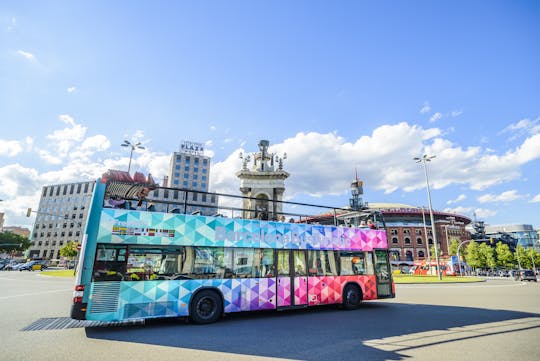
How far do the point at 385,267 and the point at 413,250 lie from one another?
266 feet

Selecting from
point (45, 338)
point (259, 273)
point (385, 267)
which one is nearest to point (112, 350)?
point (45, 338)

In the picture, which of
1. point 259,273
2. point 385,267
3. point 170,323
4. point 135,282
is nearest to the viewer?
point 135,282

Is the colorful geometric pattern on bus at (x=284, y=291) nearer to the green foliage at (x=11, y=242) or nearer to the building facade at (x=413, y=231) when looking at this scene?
the building facade at (x=413, y=231)

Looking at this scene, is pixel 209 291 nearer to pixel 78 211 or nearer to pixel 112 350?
pixel 112 350

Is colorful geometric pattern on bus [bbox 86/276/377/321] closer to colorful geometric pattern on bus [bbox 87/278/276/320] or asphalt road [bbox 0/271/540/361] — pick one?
colorful geometric pattern on bus [bbox 87/278/276/320]

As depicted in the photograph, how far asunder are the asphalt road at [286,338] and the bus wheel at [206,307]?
0.38m

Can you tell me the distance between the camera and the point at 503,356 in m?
5.73

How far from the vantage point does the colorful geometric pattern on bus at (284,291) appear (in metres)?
10.2

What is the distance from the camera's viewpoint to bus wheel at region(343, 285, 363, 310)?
38.0 feet

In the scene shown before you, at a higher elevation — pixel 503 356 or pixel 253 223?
pixel 253 223

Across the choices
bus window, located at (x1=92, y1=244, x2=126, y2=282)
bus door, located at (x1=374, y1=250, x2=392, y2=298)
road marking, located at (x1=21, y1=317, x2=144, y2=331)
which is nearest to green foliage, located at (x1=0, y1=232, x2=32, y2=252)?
road marking, located at (x1=21, y1=317, x2=144, y2=331)

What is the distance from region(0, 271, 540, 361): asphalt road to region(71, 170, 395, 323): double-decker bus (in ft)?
2.12

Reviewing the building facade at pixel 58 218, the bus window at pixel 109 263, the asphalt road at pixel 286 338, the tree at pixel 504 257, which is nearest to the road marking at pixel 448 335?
the asphalt road at pixel 286 338

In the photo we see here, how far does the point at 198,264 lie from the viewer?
902 centimetres
